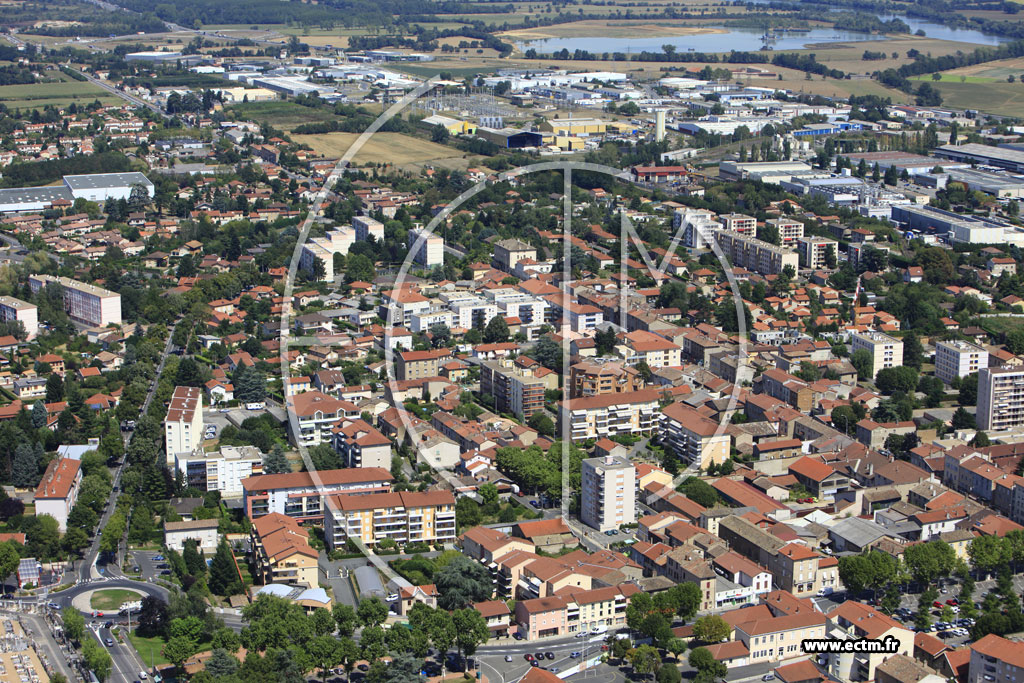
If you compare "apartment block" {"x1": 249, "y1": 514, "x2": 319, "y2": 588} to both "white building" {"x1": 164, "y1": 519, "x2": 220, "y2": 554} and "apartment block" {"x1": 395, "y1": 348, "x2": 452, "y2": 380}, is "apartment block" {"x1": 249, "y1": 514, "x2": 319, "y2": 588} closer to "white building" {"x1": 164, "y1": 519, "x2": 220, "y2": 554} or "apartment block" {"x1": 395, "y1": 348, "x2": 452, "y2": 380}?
"white building" {"x1": 164, "y1": 519, "x2": 220, "y2": 554}

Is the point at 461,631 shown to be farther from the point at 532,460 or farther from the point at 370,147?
the point at 370,147

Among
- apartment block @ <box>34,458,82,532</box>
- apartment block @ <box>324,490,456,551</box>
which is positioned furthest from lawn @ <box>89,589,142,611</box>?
apartment block @ <box>324,490,456,551</box>

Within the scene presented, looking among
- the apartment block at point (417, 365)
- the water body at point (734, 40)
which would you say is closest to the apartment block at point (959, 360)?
the apartment block at point (417, 365)

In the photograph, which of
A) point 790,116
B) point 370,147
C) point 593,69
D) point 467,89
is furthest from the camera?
point 593,69

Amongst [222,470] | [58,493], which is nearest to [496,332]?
[222,470]

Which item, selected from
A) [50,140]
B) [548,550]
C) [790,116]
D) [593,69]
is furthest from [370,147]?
[548,550]

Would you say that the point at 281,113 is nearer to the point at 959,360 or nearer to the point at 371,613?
the point at 959,360

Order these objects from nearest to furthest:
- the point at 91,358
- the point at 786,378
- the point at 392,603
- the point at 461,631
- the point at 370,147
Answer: the point at 461,631
the point at 392,603
the point at 786,378
the point at 91,358
the point at 370,147
